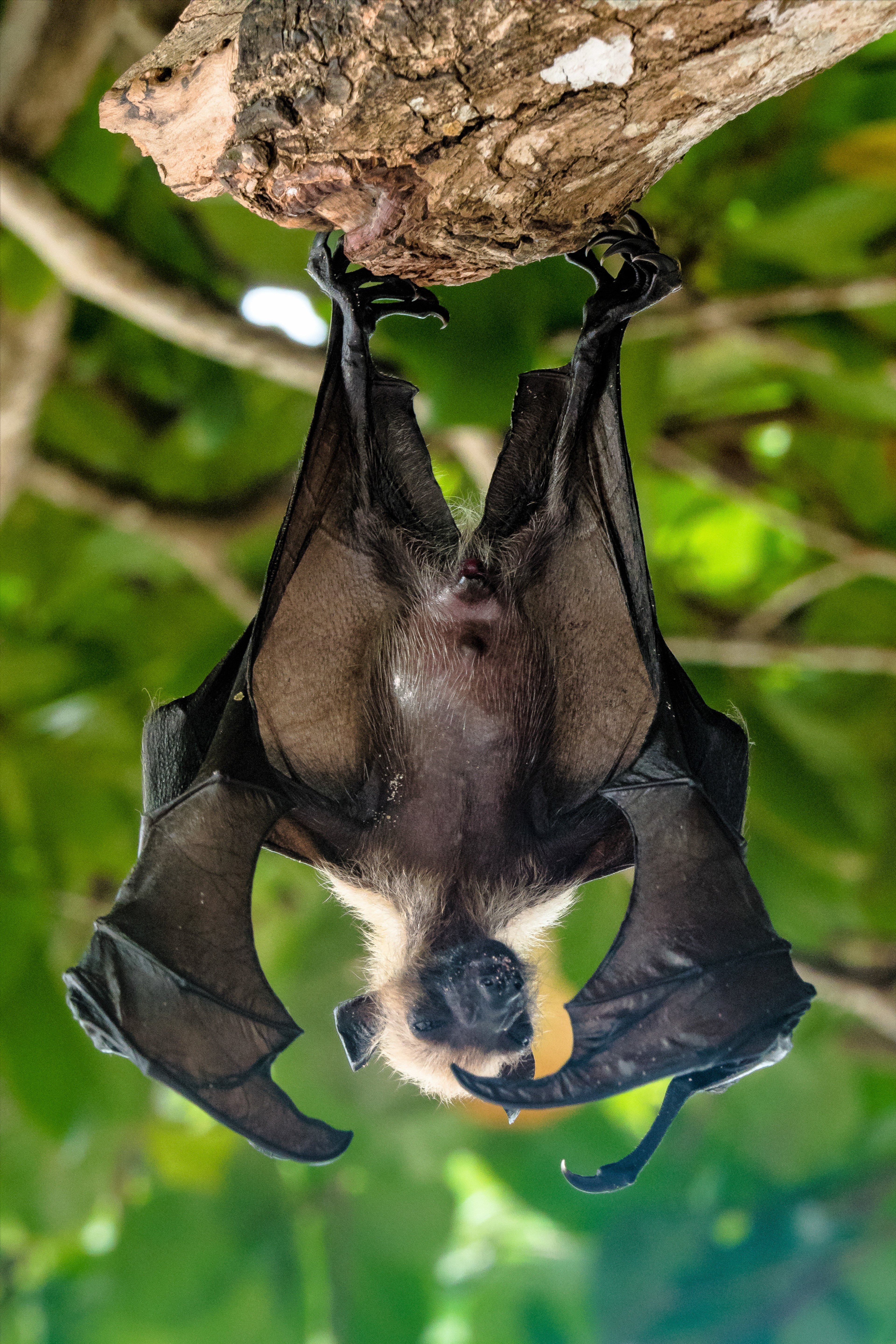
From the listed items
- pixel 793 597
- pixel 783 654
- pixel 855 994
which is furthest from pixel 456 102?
pixel 855 994

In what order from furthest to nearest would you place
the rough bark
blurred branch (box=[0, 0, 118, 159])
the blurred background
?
1. the blurred background
2. blurred branch (box=[0, 0, 118, 159])
3. the rough bark

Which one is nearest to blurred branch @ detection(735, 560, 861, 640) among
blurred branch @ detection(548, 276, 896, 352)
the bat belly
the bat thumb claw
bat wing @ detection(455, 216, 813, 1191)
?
blurred branch @ detection(548, 276, 896, 352)

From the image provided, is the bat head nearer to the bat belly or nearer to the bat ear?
the bat ear

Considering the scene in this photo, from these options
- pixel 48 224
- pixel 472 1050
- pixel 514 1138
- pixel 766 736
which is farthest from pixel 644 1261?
pixel 48 224

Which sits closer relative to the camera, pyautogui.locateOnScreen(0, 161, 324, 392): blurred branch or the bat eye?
the bat eye

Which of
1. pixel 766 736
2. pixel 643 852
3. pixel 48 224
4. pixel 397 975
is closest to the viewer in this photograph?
pixel 643 852

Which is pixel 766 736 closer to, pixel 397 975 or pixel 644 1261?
pixel 397 975
